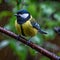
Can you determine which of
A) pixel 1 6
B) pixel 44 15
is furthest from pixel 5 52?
pixel 44 15

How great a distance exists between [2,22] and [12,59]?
0.50 m

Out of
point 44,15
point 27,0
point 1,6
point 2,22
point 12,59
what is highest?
point 27,0

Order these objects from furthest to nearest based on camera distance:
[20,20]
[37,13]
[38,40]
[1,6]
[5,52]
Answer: [5,52], [1,6], [37,13], [38,40], [20,20]

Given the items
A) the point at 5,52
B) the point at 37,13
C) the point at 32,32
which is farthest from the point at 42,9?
the point at 5,52

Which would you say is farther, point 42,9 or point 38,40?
point 42,9

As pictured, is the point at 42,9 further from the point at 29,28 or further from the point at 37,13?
the point at 29,28

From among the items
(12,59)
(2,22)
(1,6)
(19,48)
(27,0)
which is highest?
(27,0)

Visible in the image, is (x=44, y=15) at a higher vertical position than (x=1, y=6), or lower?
higher

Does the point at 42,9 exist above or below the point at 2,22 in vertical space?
above

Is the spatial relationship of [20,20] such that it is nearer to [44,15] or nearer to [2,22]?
[44,15]

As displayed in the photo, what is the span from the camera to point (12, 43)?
60.4 inches

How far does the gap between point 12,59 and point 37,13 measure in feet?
4.57

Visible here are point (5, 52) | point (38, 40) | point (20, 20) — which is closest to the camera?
point (20, 20)

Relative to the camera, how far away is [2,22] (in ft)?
8.91
